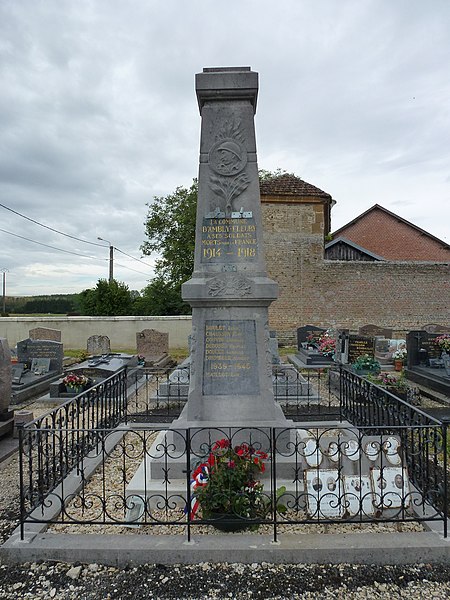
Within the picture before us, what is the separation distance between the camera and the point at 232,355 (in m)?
4.36

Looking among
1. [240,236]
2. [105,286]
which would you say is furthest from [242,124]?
[105,286]

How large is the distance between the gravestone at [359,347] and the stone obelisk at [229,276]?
7.07 meters

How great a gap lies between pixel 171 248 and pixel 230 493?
24134 millimetres

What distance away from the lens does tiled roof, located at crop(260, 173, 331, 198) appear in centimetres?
1719

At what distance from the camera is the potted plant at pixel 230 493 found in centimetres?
309

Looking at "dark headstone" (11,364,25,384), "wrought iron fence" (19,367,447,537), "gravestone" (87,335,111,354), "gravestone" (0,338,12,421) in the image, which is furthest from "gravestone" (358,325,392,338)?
"gravestone" (0,338,12,421)

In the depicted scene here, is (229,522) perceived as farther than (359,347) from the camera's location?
No

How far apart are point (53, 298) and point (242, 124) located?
3529 centimetres

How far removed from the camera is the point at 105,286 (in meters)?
20.1

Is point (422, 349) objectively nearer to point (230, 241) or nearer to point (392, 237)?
point (230, 241)

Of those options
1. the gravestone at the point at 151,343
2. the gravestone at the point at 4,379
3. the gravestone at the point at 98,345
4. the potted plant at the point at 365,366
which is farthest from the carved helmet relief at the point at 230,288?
the gravestone at the point at 98,345

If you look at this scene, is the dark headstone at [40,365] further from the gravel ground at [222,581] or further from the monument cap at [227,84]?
the monument cap at [227,84]

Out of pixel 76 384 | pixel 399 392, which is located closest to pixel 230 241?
pixel 399 392

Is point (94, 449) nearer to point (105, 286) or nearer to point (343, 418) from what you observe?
point (343, 418)
